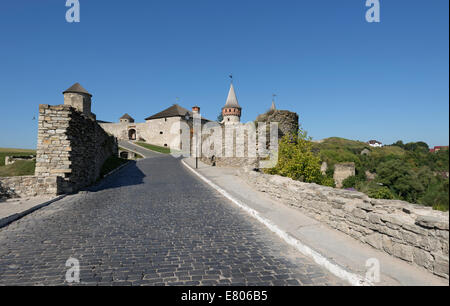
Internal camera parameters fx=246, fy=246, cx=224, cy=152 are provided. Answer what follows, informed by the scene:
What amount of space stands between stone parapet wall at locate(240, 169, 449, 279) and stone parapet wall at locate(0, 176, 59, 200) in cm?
1012

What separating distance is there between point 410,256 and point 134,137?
248ft

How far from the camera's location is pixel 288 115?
67.4ft

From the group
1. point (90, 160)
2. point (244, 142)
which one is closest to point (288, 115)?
point (244, 142)

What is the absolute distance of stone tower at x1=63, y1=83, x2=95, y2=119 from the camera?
165ft

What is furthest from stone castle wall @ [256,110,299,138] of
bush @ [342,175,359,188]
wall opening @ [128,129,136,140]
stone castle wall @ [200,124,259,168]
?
wall opening @ [128,129,136,140]

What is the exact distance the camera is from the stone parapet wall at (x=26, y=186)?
31.2ft

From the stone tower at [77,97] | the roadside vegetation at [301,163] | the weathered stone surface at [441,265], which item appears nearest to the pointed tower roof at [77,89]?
the stone tower at [77,97]

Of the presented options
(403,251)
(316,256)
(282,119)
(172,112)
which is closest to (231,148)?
(282,119)

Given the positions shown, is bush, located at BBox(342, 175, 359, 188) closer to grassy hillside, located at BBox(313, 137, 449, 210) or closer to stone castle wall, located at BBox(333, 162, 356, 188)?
grassy hillside, located at BBox(313, 137, 449, 210)

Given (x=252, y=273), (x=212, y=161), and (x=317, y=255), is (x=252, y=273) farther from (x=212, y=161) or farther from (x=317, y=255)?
(x=212, y=161)

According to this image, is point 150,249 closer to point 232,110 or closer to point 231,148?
point 231,148

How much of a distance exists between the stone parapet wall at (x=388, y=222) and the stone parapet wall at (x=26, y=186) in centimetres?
1012

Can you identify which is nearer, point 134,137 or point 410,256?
point 410,256

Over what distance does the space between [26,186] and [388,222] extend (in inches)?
487
